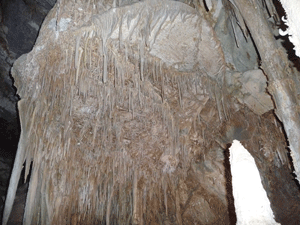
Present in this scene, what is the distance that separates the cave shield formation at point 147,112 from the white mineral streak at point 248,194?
1.48 metres

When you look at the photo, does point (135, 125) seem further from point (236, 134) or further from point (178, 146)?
point (236, 134)

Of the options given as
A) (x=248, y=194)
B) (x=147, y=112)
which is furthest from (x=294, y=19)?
(x=147, y=112)

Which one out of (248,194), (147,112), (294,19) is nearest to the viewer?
(294,19)

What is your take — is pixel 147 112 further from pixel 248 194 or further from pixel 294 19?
pixel 294 19

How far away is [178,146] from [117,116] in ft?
6.32

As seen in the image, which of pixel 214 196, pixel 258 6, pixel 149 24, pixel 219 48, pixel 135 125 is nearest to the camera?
pixel 258 6

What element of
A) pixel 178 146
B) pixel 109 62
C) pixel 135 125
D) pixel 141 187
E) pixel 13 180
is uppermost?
pixel 109 62

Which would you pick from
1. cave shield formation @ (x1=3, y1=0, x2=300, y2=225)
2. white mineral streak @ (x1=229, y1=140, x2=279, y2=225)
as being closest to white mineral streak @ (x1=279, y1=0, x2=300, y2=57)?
white mineral streak @ (x1=229, y1=140, x2=279, y2=225)

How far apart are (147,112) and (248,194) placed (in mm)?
4618

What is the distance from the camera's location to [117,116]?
616cm

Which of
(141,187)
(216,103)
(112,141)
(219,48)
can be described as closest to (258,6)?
(219,48)

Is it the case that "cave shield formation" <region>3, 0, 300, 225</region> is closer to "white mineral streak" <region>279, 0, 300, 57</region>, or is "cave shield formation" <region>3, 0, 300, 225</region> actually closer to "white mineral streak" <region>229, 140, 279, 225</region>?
"white mineral streak" <region>229, 140, 279, 225</region>

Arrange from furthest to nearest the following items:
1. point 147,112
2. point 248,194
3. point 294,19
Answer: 1. point 147,112
2. point 248,194
3. point 294,19

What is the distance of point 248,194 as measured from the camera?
5.32ft
